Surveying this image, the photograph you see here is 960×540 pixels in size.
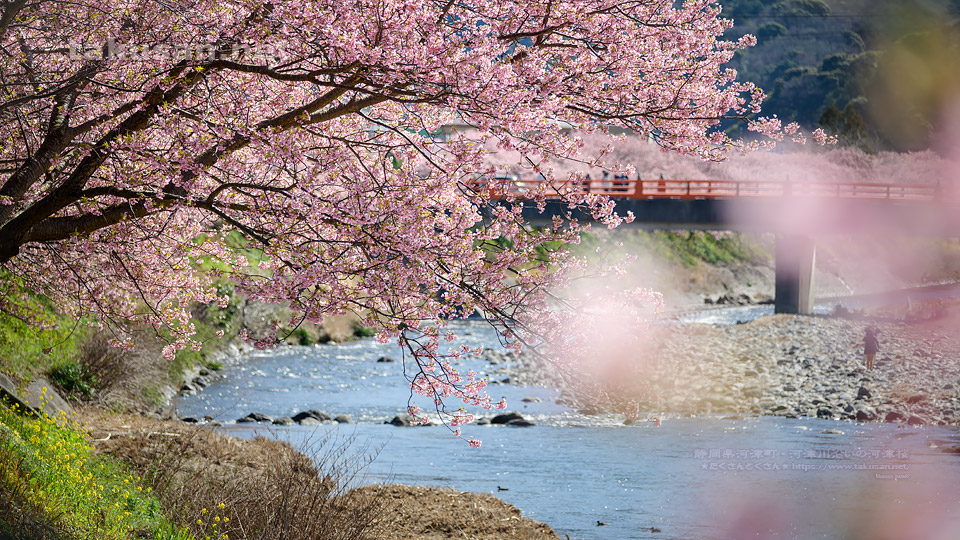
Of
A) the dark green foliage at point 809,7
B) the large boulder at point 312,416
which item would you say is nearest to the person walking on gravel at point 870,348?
the large boulder at point 312,416

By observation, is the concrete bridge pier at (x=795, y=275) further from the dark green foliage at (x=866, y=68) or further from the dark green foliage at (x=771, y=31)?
the dark green foliage at (x=771, y=31)

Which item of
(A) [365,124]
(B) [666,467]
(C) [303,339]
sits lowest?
(C) [303,339]

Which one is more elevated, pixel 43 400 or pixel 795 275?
pixel 43 400

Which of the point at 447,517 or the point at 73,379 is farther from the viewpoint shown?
the point at 73,379

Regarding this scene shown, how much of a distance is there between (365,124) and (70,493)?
4535 mm

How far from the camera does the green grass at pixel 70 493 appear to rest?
26.5 ft

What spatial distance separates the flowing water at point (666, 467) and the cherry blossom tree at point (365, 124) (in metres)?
5.46

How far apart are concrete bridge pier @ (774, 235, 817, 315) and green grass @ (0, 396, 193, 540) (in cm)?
4032

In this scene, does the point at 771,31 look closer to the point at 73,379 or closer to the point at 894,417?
the point at 894,417

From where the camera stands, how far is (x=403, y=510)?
12297 millimetres

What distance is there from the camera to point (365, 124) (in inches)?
371

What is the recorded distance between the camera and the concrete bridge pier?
46.3 m

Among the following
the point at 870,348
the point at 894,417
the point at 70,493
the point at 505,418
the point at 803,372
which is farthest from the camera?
the point at 803,372

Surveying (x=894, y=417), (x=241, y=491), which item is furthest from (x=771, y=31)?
(x=241, y=491)
